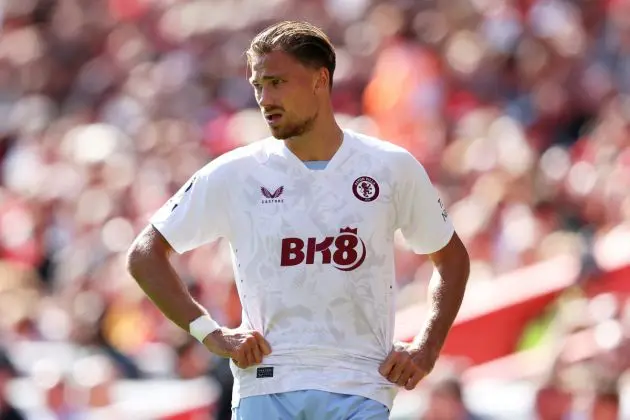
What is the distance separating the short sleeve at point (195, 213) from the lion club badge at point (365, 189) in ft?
1.57

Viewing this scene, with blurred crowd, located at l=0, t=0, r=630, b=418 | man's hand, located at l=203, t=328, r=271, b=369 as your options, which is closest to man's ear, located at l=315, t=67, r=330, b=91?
man's hand, located at l=203, t=328, r=271, b=369

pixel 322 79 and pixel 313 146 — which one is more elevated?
pixel 322 79

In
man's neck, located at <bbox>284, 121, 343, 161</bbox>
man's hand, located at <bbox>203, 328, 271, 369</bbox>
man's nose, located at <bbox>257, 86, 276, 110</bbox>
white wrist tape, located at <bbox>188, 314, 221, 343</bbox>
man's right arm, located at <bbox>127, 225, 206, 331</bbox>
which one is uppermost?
man's nose, located at <bbox>257, 86, 276, 110</bbox>

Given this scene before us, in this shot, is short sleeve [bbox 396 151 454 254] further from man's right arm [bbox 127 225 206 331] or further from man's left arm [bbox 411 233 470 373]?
man's right arm [bbox 127 225 206 331]

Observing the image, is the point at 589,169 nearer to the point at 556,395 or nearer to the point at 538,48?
the point at 538,48

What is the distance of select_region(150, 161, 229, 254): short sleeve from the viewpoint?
6.21m

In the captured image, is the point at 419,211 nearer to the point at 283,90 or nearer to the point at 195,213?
the point at 283,90

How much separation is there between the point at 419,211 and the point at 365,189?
0.85ft

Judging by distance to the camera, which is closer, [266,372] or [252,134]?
[266,372]

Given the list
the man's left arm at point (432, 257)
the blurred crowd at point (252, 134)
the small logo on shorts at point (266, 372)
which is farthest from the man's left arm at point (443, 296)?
the blurred crowd at point (252, 134)

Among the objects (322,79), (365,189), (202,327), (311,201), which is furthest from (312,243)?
(322,79)

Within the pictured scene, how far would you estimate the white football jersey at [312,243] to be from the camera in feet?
20.0

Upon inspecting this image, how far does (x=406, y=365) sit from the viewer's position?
20.2ft

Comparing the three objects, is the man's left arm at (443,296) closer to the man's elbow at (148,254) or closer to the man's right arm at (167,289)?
the man's right arm at (167,289)
